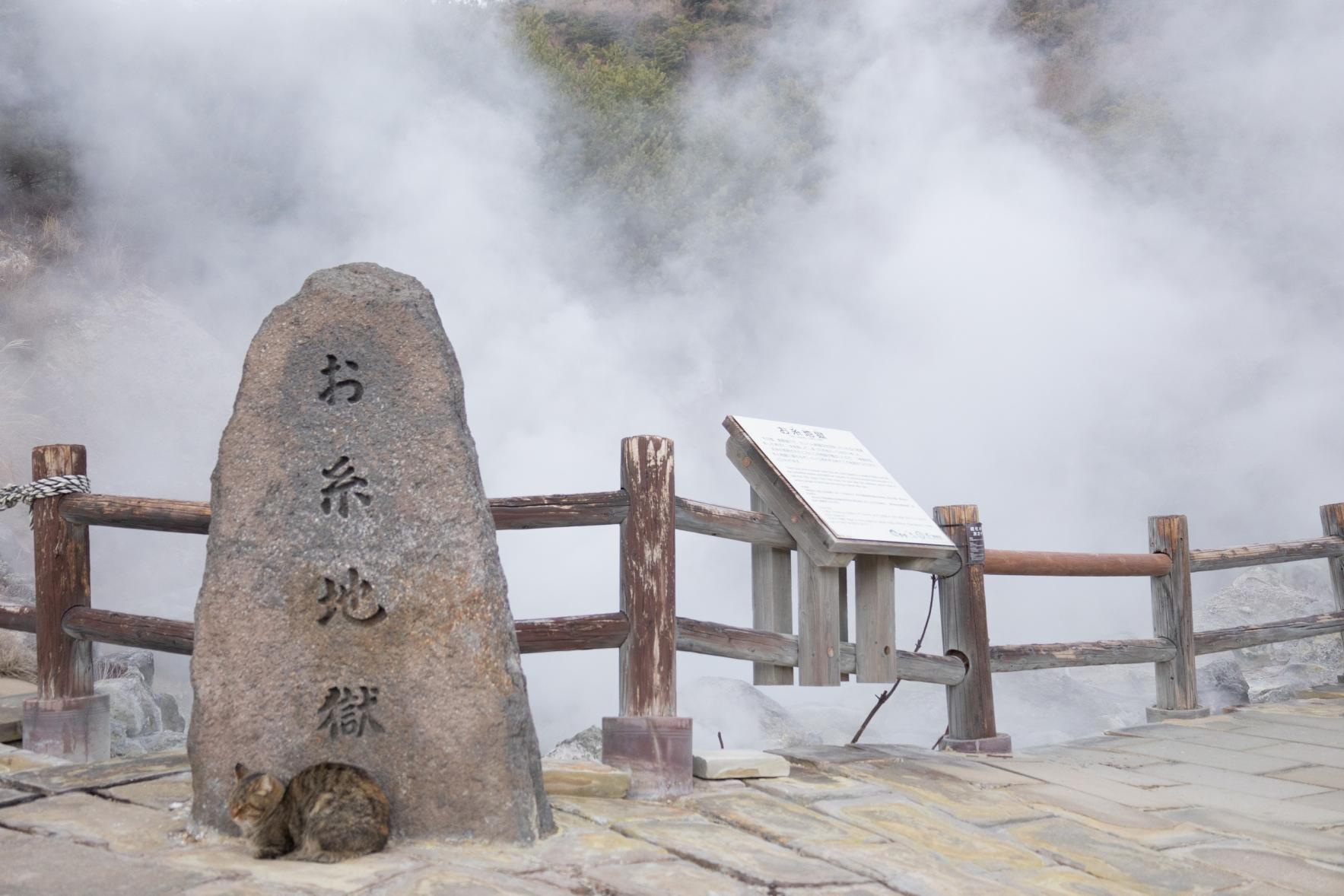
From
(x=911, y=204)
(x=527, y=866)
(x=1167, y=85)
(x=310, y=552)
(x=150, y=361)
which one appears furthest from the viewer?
(x=1167, y=85)

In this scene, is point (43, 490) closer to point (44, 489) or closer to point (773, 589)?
point (44, 489)

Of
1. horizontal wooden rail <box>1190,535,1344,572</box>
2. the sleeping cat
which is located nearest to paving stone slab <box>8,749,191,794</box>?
the sleeping cat

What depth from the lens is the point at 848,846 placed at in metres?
2.38

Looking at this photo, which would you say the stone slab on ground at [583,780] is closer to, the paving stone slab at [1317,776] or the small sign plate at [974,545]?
the small sign plate at [974,545]

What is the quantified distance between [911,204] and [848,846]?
1580cm

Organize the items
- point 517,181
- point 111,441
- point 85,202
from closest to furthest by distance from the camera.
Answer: point 111,441 < point 85,202 < point 517,181

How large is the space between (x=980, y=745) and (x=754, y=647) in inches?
46.7

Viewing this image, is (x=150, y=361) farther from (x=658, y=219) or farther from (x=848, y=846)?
(x=848, y=846)

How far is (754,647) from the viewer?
3.25m

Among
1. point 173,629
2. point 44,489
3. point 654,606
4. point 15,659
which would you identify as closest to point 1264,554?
point 654,606

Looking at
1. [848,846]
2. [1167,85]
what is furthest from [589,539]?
[1167,85]

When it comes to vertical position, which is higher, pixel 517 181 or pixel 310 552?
pixel 517 181

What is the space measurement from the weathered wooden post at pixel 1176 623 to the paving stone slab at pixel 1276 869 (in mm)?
2298

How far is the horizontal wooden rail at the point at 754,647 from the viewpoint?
10.2 feet
